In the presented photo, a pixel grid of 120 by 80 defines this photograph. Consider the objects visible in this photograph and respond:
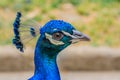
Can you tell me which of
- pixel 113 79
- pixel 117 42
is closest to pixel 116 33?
pixel 117 42

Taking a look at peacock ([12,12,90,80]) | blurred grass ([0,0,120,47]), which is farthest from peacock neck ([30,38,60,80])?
blurred grass ([0,0,120,47])

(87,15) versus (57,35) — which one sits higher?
(87,15)

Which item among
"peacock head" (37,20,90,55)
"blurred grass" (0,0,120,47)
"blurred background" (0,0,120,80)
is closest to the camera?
"peacock head" (37,20,90,55)

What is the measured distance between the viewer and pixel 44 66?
11.6 feet

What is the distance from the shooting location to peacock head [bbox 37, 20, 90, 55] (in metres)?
3.45

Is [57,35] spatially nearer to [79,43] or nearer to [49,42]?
[49,42]

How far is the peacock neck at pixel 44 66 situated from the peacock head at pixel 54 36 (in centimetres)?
3

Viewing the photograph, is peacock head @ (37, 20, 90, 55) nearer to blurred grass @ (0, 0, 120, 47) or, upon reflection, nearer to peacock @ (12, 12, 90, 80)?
peacock @ (12, 12, 90, 80)

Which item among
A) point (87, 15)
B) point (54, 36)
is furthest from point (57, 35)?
point (87, 15)

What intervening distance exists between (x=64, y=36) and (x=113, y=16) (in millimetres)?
5641

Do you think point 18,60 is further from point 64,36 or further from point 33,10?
point 64,36

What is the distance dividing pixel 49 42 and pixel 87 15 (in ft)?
18.4

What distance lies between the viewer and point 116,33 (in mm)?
8656

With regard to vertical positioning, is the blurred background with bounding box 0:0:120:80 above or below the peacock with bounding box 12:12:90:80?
above
